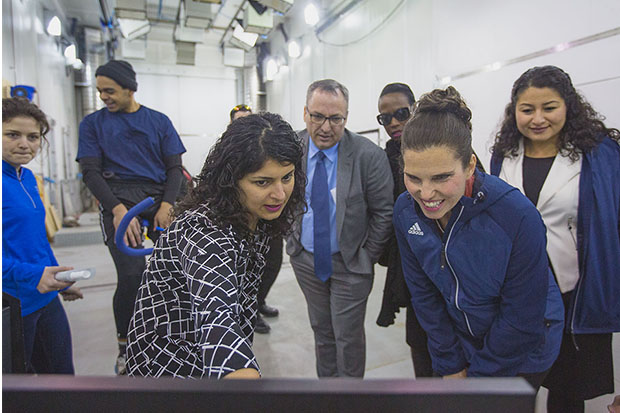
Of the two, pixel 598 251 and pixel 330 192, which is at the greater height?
pixel 330 192

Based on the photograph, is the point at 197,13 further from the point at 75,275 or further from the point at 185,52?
the point at 75,275

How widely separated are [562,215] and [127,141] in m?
2.07

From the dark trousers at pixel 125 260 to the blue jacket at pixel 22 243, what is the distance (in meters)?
0.46

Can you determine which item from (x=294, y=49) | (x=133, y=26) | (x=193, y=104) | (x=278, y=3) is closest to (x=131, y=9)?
(x=133, y=26)

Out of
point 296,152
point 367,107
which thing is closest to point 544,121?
point 296,152

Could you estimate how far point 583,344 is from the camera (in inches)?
55.6

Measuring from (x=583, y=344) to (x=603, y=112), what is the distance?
1306mm

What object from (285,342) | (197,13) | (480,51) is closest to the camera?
(285,342)

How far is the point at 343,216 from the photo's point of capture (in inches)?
70.9

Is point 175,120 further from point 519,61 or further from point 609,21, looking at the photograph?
point 609,21

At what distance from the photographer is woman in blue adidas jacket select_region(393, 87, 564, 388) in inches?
43.5

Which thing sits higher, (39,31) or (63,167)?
(39,31)

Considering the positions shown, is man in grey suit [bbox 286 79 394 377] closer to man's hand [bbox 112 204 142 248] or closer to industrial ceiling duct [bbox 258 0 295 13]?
man's hand [bbox 112 204 142 248]

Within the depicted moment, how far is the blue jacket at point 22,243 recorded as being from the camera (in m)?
1.40
